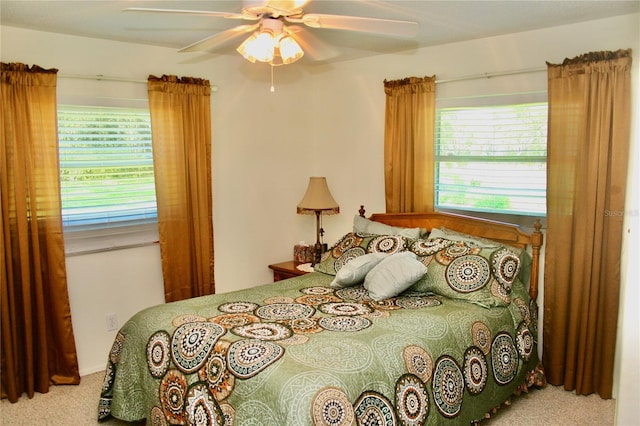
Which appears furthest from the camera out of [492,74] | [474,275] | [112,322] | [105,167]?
[112,322]

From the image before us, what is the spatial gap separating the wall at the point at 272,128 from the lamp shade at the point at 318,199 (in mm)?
330

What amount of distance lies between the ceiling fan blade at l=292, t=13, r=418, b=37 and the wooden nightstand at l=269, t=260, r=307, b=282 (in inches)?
84.1

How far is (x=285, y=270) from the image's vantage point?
4207 mm

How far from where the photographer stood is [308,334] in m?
2.43

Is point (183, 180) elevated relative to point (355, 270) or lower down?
elevated

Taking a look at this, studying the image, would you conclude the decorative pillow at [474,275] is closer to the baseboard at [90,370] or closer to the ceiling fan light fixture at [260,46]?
the ceiling fan light fixture at [260,46]

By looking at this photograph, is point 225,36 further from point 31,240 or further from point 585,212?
point 585,212

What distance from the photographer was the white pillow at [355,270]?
126 inches

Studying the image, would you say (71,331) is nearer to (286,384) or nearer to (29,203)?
(29,203)

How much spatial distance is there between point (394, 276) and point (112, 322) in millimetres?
2084

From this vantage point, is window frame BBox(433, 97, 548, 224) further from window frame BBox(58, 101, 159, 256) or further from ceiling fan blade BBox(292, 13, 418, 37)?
window frame BBox(58, 101, 159, 256)

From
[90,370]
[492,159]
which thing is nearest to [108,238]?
[90,370]

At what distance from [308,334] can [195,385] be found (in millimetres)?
551

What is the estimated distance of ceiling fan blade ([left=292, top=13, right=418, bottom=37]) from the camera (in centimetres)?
229
